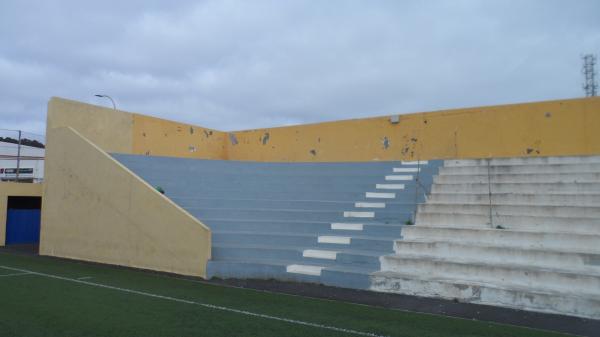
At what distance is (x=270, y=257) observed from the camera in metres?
8.47

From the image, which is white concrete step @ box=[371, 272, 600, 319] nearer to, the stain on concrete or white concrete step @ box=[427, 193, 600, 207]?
white concrete step @ box=[427, 193, 600, 207]

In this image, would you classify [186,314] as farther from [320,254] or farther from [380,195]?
[380,195]

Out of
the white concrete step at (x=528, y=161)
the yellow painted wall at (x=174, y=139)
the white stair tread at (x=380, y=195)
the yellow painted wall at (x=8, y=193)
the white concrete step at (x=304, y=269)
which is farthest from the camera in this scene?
the yellow painted wall at (x=8, y=193)

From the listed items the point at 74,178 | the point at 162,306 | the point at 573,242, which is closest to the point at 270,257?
the point at 162,306

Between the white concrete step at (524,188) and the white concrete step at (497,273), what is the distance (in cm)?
266

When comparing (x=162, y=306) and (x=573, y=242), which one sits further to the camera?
(x=573, y=242)

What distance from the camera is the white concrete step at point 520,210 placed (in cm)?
767

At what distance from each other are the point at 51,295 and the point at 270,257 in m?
3.49

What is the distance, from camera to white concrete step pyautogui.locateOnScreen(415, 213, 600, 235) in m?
7.35

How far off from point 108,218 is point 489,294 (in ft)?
→ 25.4

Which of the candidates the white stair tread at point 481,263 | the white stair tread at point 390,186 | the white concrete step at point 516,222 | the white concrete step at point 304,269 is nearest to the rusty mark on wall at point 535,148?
the white stair tread at point 390,186

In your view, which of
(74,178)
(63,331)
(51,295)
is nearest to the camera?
(63,331)

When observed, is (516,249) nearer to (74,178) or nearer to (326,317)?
(326,317)

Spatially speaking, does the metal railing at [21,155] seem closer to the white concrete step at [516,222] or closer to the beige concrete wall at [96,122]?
the beige concrete wall at [96,122]
